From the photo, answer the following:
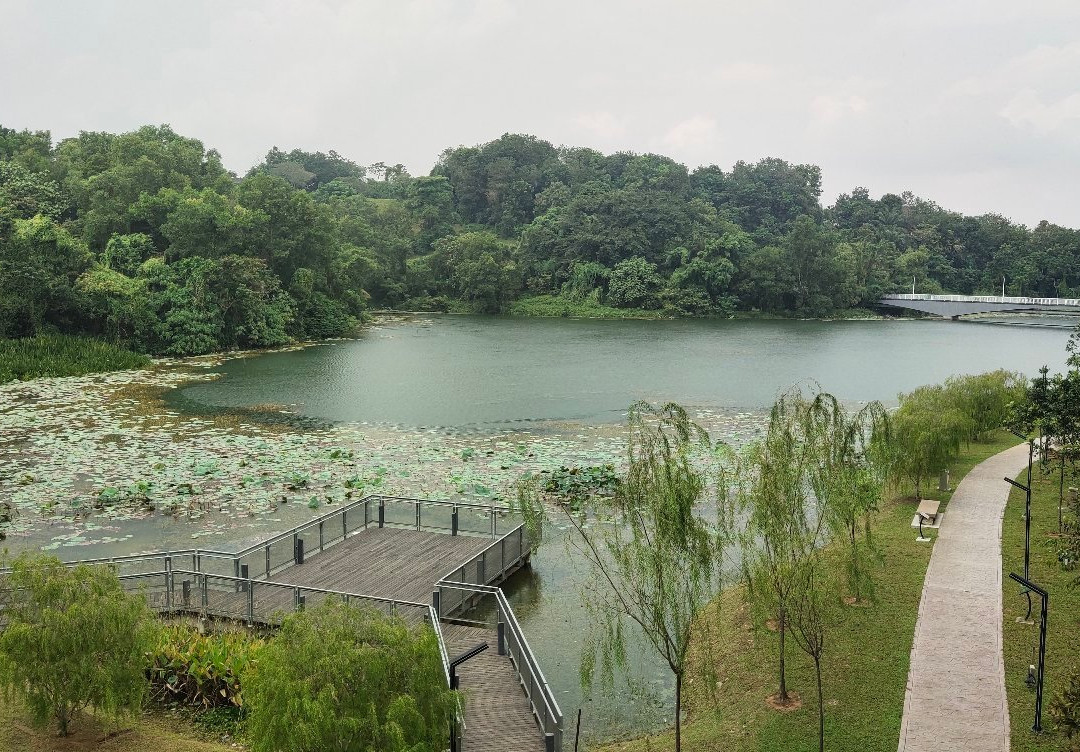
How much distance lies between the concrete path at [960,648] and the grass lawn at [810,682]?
0.26m

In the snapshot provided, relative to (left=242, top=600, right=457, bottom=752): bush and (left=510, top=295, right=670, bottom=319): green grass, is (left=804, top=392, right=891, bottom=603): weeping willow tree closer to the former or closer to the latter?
(left=242, top=600, right=457, bottom=752): bush

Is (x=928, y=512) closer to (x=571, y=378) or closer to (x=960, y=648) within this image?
(x=960, y=648)

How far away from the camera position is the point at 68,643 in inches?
428

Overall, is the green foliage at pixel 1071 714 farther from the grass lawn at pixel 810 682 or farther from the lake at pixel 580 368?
the lake at pixel 580 368

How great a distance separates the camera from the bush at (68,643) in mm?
10766

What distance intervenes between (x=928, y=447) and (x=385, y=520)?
14711 millimetres

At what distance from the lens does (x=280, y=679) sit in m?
8.65

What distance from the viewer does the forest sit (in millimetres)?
54562

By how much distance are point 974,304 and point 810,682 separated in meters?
92.2

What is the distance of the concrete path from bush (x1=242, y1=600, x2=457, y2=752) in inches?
257

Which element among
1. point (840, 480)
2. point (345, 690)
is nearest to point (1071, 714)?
point (840, 480)

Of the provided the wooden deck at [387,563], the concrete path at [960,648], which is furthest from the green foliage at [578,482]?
the concrete path at [960,648]

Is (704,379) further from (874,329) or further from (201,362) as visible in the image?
(874,329)

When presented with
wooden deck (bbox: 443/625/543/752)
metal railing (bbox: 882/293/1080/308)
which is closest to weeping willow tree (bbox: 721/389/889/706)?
wooden deck (bbox: 443/625/543/752)
